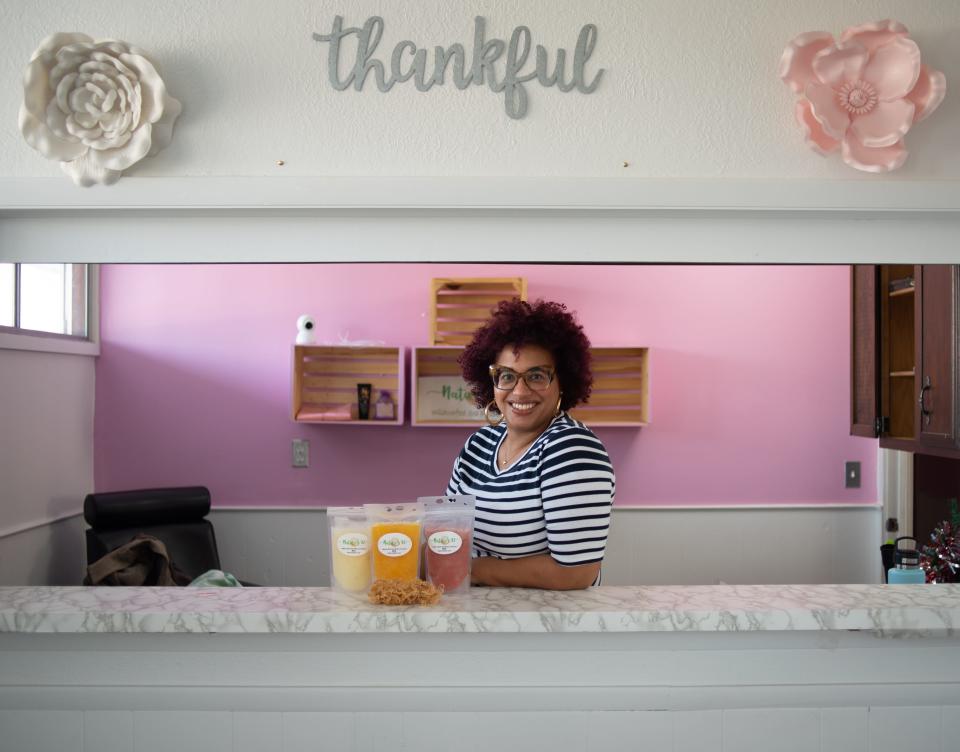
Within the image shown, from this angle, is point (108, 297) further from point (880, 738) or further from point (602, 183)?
point (880, 738)

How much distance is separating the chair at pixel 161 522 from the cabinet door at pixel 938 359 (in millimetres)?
2839

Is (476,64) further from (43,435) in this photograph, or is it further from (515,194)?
(43,435)

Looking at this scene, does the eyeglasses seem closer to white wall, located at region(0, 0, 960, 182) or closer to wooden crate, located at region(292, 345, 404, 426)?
white wall, located at region(0, 0, 960, 182)

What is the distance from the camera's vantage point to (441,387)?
3926 mm

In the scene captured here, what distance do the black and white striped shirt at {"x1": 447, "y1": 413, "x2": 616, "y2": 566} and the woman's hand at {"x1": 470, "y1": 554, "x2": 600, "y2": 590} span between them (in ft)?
0.07

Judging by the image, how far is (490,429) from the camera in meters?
2.15

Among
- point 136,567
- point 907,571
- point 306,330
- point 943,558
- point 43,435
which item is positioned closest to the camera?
point 907,571

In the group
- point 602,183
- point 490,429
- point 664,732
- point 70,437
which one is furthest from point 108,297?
point 664,732

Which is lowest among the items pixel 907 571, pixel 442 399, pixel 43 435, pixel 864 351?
pixel 907 571

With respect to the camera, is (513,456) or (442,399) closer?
(513,456)

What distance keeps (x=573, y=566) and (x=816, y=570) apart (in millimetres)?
2788

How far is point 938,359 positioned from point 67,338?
346 centimetres

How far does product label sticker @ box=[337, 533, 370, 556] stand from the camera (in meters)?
1.60

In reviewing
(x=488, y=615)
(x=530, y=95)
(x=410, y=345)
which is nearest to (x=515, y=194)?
(x=530, y=95)
